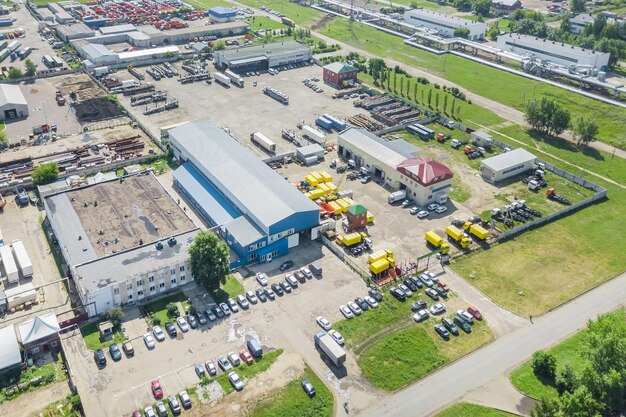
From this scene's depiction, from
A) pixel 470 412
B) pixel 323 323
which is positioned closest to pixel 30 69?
pixel 323 323

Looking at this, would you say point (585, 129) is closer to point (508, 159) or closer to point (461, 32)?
point (508, 159)

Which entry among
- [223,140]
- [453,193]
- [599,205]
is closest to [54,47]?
[223,140]

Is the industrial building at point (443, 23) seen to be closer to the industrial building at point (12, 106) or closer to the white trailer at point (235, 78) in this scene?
the white trailer at point (235, 78)

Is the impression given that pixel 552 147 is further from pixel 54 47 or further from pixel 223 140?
pixel 54 47

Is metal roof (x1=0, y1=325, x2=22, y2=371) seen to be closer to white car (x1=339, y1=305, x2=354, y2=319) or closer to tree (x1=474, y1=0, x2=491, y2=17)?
white car (x1=339, y1=305, x2=354, y2=319)

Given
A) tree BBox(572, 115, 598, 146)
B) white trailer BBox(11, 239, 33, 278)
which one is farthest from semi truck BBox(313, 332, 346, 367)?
tree BBox(572, 115, 598, 146)
